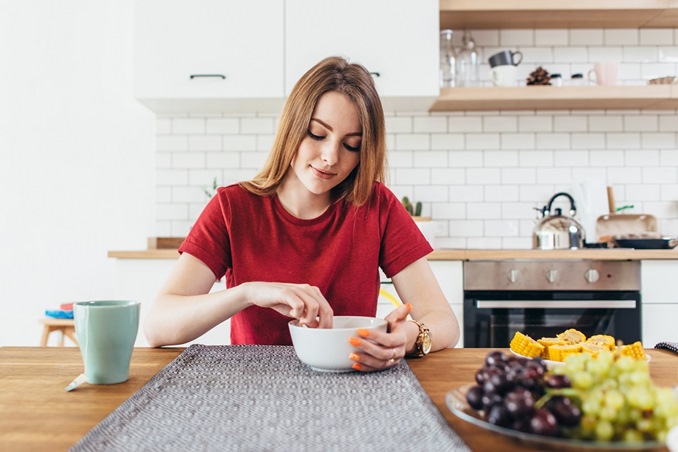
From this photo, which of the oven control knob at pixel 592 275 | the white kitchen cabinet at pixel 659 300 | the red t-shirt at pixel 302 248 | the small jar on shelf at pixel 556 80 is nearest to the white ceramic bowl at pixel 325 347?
the red t-shirt at pixel 302 248

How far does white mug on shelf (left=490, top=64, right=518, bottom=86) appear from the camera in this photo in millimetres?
3053

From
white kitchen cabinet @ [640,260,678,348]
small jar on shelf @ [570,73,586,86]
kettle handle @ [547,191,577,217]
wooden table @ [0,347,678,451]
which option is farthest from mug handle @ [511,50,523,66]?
wooden table @ [0,347,678,451]

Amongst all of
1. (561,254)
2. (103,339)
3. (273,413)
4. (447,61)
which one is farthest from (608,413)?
(447,61)

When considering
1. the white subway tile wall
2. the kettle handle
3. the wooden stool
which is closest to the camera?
the wooden stool

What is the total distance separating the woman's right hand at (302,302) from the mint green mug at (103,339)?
27 centimetres

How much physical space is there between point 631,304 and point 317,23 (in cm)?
185

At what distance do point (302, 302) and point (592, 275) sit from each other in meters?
1.90

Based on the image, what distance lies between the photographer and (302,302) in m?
1.08

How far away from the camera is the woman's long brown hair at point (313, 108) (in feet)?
4.94

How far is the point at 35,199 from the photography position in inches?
129

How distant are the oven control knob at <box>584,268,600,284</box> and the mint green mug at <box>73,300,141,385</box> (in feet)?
6.99

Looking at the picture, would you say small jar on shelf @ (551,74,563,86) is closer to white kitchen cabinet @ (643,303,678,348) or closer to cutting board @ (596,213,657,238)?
cutting board @ (596,213,657,238)

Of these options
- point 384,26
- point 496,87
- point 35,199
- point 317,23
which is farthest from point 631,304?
point 35,199

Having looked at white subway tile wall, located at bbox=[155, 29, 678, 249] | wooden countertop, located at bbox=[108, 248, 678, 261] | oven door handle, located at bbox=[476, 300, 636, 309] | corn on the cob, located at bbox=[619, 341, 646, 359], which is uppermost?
white subway tile wall, located at bbox=[155, 29, 678, 249]
